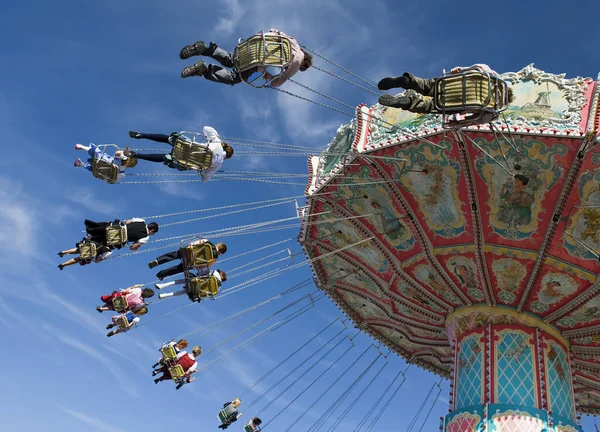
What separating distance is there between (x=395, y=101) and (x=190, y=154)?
10.7ft

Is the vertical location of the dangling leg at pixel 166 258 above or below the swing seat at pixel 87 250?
above

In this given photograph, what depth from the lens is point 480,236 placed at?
11.9 m

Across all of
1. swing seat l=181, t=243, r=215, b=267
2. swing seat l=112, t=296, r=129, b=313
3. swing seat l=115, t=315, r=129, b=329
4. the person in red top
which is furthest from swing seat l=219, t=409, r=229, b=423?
swing seat l=181, t=243, r=215, b=267

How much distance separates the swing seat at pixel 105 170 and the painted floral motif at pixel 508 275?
6.95 meters

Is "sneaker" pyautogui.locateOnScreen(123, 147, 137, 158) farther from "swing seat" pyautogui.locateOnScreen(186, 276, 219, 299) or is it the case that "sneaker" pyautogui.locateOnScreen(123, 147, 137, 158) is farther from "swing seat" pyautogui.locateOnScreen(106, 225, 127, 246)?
"swing seat" pyautogui.locateOnScreen(186, 276, 219, 299)

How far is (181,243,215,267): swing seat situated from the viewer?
10.8 m

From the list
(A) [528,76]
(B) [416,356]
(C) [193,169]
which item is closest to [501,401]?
(B) [416,356]

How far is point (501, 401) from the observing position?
38.9 feet

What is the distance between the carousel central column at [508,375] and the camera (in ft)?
38.1

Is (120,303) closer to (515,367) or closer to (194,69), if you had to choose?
(194,69)

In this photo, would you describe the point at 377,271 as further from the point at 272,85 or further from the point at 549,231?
the point at 272,85

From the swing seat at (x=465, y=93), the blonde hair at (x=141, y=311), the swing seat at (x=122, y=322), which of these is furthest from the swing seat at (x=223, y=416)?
the swing seat at (x=465, y=93)

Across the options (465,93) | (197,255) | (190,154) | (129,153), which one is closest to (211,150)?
(190,154)

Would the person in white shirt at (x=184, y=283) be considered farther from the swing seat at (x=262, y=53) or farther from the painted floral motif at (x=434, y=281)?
the painted floral motif at (x=434, y=281)
